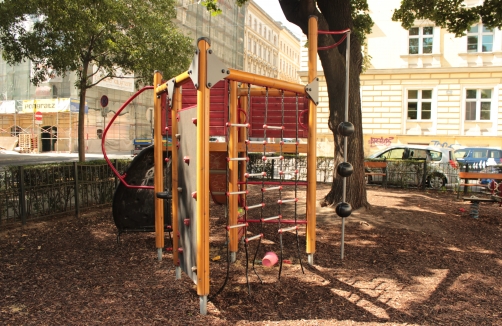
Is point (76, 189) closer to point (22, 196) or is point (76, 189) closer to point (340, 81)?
point (22, 196)

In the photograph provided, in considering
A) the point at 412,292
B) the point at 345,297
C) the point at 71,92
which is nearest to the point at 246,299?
the point at 345,297

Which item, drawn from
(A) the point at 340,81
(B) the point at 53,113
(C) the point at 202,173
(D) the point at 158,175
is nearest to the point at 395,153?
Answer: (A) the point at 340,81

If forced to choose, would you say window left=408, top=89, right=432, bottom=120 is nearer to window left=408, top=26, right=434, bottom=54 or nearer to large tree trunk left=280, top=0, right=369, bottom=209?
window left=408, top=26, right=434, bottom=54

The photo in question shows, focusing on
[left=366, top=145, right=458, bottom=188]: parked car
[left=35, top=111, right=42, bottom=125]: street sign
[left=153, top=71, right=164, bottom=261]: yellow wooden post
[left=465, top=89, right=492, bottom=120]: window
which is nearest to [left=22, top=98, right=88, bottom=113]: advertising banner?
[left=35, top=111, right=42, bottom=125]: street sign

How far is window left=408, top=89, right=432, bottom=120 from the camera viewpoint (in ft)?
79.4

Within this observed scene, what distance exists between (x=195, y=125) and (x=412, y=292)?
2.52 meters

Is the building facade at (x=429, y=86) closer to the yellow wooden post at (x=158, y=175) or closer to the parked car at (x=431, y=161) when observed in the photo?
the parked car at (x=431, y=161)

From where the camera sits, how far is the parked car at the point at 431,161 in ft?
43.2

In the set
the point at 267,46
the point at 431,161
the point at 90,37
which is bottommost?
the point at 431,161

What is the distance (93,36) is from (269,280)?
32.6 feet

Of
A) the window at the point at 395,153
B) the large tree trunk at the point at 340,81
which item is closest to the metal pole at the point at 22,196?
the large tree trunk at the point at 340,81

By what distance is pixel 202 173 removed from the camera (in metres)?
3.35

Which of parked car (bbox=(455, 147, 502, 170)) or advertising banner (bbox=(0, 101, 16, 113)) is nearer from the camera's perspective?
parked car (bbox=(455, 147, 502, 170))

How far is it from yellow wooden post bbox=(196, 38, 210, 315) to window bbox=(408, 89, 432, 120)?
917 inches
